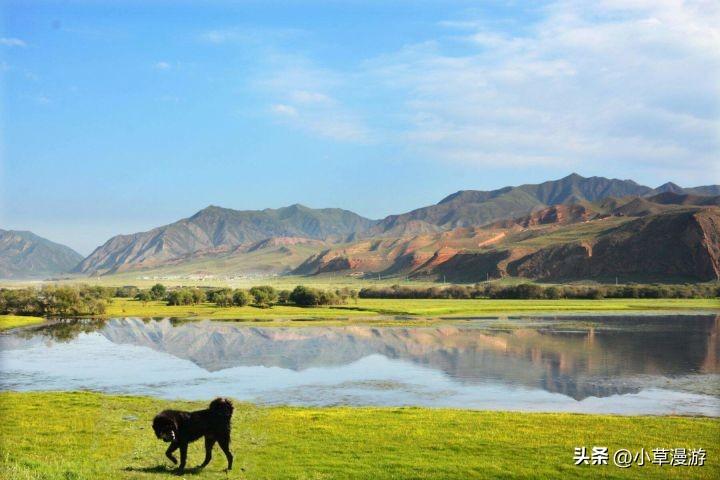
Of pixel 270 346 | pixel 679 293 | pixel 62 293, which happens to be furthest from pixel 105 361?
pixel 679 293

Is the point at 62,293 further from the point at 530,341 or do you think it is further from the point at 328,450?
the point at 328,450

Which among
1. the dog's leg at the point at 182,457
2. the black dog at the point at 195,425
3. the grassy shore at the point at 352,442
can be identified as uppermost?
the black dog at the point at 195,425

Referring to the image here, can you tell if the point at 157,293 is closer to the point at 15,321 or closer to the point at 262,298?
the point at 262,298

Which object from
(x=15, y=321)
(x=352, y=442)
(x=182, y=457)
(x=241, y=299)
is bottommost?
(x=15, y=321)

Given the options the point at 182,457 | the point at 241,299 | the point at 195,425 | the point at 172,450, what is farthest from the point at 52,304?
the point at 195,425

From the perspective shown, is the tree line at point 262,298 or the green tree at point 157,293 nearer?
the tree line at point 262,298

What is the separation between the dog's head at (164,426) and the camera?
16.6 metres

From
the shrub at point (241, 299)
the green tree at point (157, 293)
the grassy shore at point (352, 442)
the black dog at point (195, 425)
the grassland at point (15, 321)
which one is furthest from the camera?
the green tree at point (157, 293)

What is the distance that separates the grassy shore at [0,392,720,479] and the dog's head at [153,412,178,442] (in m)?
0.99

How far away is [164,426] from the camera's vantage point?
54.5ft

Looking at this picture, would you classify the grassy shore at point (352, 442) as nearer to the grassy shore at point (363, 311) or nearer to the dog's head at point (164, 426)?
the dog's head at point (164, 426)

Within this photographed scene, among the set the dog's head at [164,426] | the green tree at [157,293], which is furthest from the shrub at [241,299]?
the dog's head at [164,426]

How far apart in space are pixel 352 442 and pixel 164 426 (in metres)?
6.46

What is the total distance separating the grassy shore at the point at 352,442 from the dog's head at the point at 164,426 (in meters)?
0.99
